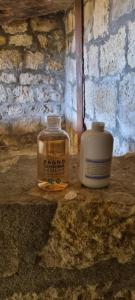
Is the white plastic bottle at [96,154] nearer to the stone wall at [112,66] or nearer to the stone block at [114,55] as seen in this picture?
the stone wall at [112,66]

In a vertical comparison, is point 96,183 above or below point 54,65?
below

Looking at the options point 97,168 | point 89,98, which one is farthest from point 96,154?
point 89,98

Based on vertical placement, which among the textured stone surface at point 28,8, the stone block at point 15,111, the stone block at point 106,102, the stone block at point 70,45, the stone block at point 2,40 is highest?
the textured stone surface at point 28,8

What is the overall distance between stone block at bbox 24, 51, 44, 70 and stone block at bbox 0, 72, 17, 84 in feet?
0.51

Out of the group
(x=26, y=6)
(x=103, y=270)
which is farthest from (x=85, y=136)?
(x=26, y=6)

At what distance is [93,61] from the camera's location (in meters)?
1.99

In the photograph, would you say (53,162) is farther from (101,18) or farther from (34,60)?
(34,60)

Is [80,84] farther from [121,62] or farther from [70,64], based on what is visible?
[121,62]

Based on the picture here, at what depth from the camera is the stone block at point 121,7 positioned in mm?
1373

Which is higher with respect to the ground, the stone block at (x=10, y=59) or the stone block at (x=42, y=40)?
the stone block at (x=42, y=40)

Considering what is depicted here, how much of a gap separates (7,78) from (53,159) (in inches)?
90.7

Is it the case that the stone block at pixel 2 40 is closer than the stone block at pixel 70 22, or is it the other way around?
the stone block at pixel 70 22


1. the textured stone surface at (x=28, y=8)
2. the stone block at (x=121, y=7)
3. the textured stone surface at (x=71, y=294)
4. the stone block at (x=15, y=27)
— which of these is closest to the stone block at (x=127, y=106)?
the stone block at (x=121, y=7)

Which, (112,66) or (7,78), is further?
(7,78)
